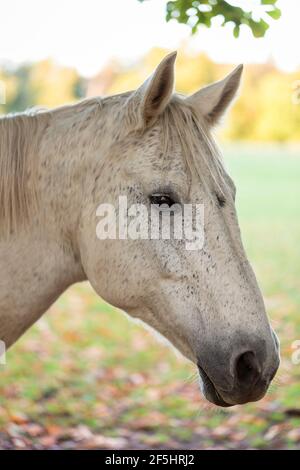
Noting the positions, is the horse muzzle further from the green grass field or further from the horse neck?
the horse neck

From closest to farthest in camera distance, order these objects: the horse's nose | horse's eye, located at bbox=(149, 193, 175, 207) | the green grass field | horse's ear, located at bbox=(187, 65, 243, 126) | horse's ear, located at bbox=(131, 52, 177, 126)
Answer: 1. the horse's nose
2. horse's ear, located at bbox=(131, 52, 177, 126)
3. horse's eye, located at bbox=(149, 193, 175, 207)
4. horse's ear, located at bbox=(187, 65, 243, 126)
5. the green grass field

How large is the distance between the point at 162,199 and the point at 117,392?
4174 millimetres

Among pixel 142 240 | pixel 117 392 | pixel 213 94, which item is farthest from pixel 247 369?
pixel 117 392

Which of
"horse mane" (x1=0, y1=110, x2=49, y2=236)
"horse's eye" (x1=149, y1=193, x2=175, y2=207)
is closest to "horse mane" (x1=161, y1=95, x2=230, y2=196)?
"horse's eye" (x1=149, y1=193, x2=175, y2=207)

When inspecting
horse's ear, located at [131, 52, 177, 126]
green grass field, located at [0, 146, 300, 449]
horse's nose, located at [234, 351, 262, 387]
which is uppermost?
horse's ear, located at [131, 52, 177, 126]

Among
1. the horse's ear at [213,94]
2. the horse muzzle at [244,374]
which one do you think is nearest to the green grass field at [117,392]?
the horse muzzle at [244,374]

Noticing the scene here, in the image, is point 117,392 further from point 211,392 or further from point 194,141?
point 194,141

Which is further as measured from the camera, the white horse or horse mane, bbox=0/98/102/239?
horse mane, bbox=0/98/102/239

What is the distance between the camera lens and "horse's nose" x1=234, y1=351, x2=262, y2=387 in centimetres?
213

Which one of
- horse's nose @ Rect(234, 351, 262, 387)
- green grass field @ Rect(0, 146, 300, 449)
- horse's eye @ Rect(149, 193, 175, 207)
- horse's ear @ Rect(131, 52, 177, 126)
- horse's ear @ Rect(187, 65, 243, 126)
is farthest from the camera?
green grass field @ Rect(0, 146, 300, 449)

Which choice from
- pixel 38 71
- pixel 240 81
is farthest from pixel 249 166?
pixel 240 81

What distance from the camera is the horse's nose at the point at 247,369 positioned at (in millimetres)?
2133

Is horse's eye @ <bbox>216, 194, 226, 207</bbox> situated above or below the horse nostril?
above
